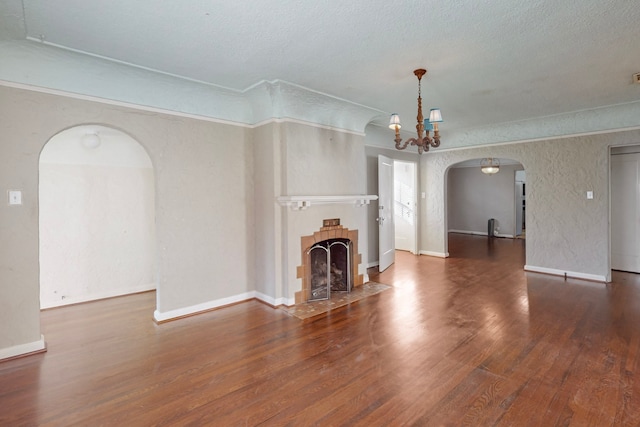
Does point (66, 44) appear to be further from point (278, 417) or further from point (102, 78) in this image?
point (278, 417)

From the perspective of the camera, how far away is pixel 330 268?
471 centimetres

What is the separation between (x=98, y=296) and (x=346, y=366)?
11.5ft

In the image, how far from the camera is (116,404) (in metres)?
2.16

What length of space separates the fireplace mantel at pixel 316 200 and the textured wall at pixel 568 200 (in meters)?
A: 3.04

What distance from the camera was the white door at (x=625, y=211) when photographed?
17.2 ft

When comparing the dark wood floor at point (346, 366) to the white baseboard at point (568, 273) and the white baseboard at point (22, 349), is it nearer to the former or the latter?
the white baseboard at point (22, 349)

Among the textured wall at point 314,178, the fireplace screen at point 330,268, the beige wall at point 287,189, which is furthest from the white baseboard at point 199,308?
the fireplace screen at point 330,268

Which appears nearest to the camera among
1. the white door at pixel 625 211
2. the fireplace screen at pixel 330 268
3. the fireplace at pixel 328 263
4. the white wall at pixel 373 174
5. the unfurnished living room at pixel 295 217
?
the unfurnished living room at pixel 295 217

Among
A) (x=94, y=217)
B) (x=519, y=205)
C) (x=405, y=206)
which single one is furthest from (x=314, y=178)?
(x=519, y=205)

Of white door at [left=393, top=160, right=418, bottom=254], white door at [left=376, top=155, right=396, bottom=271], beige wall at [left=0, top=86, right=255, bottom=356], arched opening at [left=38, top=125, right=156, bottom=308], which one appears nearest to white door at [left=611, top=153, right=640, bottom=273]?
white door at [left=393, top=160, right=418, bottom=254]

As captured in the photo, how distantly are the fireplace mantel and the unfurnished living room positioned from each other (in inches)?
1.1

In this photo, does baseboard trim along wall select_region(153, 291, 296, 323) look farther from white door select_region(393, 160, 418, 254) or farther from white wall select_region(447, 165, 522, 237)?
white wall select_region(447, 165, 522, 237)

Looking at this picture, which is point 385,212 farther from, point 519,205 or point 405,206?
point 519,205

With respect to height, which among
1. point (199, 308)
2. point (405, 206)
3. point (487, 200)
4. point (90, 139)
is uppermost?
point (90, 139)
